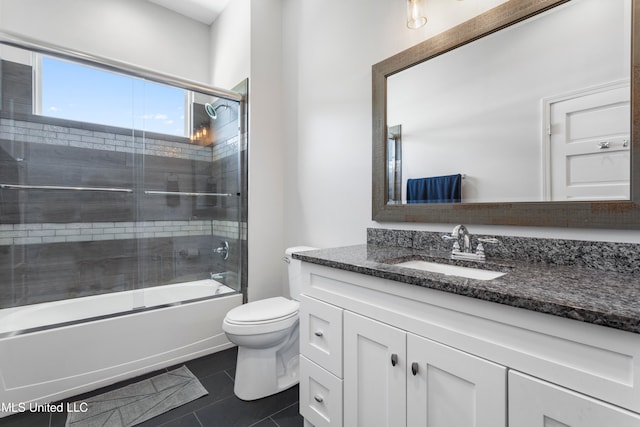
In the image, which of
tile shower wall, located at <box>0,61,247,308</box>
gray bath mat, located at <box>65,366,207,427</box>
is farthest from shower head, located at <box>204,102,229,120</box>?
gray bath mat, located at <box>65,366,207,427</box>

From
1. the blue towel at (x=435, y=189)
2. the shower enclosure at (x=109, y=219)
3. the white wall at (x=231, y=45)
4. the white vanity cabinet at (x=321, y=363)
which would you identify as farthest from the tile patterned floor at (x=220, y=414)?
the white wall at (x=231, y=45)

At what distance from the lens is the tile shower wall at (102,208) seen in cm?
200

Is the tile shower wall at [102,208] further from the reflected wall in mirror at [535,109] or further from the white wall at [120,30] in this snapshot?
the reflected wall in mirror at [535,109]

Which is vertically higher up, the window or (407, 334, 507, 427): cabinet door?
the window

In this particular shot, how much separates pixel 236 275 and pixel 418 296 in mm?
1890

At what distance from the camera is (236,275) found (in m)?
2.51

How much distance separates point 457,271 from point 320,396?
0.81 meters

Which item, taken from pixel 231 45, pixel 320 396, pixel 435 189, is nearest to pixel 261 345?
pixel 320 396

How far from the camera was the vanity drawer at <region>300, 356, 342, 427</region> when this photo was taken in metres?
1.22

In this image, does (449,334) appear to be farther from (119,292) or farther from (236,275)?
(119,292)

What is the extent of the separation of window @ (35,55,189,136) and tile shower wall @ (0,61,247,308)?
0.08 meters

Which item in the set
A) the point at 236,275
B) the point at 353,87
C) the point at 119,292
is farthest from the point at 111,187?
the point at 353,87

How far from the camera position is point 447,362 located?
0.86 metres

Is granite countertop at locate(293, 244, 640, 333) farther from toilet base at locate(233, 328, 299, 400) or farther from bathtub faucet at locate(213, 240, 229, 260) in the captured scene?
bathtub faucet at locate(213, 240, 229, 260)
